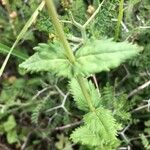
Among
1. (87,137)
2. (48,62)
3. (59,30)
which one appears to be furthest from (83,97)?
(59,30)

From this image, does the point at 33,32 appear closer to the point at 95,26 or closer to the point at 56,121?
the point at 56,121

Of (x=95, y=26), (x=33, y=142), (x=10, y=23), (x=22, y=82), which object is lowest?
(x=33, y=142)

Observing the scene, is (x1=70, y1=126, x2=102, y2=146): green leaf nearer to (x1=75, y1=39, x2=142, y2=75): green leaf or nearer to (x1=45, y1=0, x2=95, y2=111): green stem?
(x1=45, y1=0, x2=95, y2=111): green stem

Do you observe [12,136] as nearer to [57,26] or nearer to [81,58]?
[81,58]

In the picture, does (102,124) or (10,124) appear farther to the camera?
(10,124)

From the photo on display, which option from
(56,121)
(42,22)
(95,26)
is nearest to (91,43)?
(42,22)

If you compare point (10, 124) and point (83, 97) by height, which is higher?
point (83, 97)

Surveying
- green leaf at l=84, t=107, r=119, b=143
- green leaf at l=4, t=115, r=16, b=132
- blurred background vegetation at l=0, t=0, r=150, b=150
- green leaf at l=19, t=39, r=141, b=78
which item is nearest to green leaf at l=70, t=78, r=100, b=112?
green leaf at l=84, t=107, r=119, b=143

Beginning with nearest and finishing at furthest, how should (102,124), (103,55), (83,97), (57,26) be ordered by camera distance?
1. (57,26)
2. (103,55)
3. (102,124)
4. (83,97)
